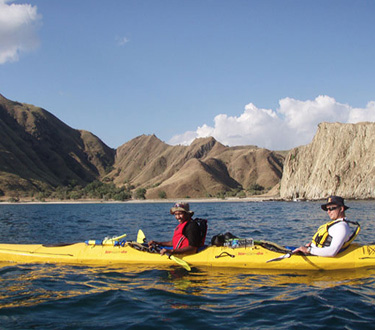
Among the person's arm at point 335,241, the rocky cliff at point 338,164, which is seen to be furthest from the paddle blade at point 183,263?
the rocky cliff at point 338,164

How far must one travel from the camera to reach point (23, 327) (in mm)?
5707

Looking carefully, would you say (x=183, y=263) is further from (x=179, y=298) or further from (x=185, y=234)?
(x=179, y=298)

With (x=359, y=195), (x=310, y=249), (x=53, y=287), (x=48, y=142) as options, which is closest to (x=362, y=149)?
(x=359, y=195)

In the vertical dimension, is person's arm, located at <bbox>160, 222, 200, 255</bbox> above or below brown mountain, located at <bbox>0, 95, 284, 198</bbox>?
below

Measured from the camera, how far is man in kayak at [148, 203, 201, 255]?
941 centimetres

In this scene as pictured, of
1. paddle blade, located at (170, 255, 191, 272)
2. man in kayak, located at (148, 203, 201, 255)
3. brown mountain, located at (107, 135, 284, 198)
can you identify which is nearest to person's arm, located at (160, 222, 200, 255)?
man in kayak, located at (148, 203, 201, 255)

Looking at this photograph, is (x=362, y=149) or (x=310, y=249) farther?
(x=362, y=149)

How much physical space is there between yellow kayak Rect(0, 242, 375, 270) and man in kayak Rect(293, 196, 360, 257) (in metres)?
0.22

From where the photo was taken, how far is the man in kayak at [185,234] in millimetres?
9406

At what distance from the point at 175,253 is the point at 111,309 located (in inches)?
124

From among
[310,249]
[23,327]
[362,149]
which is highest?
[362,149]

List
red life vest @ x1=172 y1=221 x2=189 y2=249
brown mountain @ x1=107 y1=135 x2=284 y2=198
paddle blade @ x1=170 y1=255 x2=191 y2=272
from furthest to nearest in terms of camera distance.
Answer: brown mountain @ x1=107 y1=135 x2=284 y2=198, red life vest @ x1=172 y1=221 x2=189 y2=249, paddle blade @ x1=170 y1=255 x2=191 y2=272

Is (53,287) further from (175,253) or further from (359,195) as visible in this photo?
(359,195)

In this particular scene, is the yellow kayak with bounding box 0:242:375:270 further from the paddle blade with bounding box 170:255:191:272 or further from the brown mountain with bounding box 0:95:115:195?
the brown mountain with bounding box 0:95:115:195
